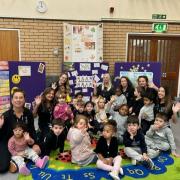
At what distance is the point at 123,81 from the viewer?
15.6 ft

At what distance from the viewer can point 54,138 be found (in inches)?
135

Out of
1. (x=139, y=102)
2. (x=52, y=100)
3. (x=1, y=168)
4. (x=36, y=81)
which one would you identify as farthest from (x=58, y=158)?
(x=36, y=81)

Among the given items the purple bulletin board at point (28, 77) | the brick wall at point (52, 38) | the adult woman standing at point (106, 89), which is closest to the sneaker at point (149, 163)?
the adult woman standing at point (106, 89)

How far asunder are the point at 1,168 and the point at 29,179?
378 millimetres

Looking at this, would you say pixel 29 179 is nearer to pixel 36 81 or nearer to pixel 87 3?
pixel 36 81

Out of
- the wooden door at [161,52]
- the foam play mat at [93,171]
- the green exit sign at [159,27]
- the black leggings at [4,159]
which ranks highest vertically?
the green exit sign at [159,27]

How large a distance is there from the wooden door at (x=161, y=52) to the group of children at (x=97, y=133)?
6.70 feet

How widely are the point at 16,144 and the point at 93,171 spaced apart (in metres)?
1.00

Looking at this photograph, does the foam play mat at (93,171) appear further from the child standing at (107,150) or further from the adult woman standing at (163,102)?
the adult woman standing at (163,102)

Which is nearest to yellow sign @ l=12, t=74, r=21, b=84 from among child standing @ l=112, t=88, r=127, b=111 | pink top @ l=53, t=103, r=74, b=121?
pink top @ l=53, t=103, r=74, b=121

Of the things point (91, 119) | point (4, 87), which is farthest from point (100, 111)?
point (4, 87)

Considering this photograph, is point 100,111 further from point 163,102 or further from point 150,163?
point 150,163

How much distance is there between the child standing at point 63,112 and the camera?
398 centimetres

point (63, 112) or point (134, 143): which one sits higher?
point (63, 112)
